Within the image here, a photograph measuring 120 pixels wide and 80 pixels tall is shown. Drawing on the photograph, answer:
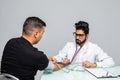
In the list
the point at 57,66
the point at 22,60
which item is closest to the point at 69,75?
the point at 57,66

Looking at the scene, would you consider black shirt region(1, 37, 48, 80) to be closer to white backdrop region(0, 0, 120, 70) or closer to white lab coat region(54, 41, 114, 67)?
white lab coat region(54, 41, 114, 67)

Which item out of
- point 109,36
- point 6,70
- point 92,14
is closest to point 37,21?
point 6,70

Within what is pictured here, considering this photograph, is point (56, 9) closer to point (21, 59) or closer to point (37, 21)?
point (37, 21)

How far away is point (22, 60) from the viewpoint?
1.80 meters

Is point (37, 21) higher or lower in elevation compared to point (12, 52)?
higher

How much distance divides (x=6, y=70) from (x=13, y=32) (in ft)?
6.01

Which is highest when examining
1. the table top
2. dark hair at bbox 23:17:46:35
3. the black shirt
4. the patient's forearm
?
dark hair at bbox 23:17:46:35

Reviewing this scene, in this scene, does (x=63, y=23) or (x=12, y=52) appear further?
(x=63, y=23)

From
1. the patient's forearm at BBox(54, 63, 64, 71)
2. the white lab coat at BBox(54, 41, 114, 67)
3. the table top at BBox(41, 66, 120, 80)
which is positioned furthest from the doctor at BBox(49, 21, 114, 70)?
the table top at BBox(41, 66, 120, 80)

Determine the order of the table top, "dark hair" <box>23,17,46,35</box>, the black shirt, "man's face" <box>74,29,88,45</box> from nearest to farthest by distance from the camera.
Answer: the black shirt, "dark hair" <box>23,17,46,35</box>, the table top, "man's face" <box>74,29,88,45</box>

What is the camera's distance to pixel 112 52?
384cm

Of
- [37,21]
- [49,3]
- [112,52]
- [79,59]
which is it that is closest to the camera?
[37,21]

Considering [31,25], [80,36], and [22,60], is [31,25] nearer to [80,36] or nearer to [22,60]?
[22,60]

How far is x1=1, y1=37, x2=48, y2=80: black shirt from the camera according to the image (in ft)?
5.91
